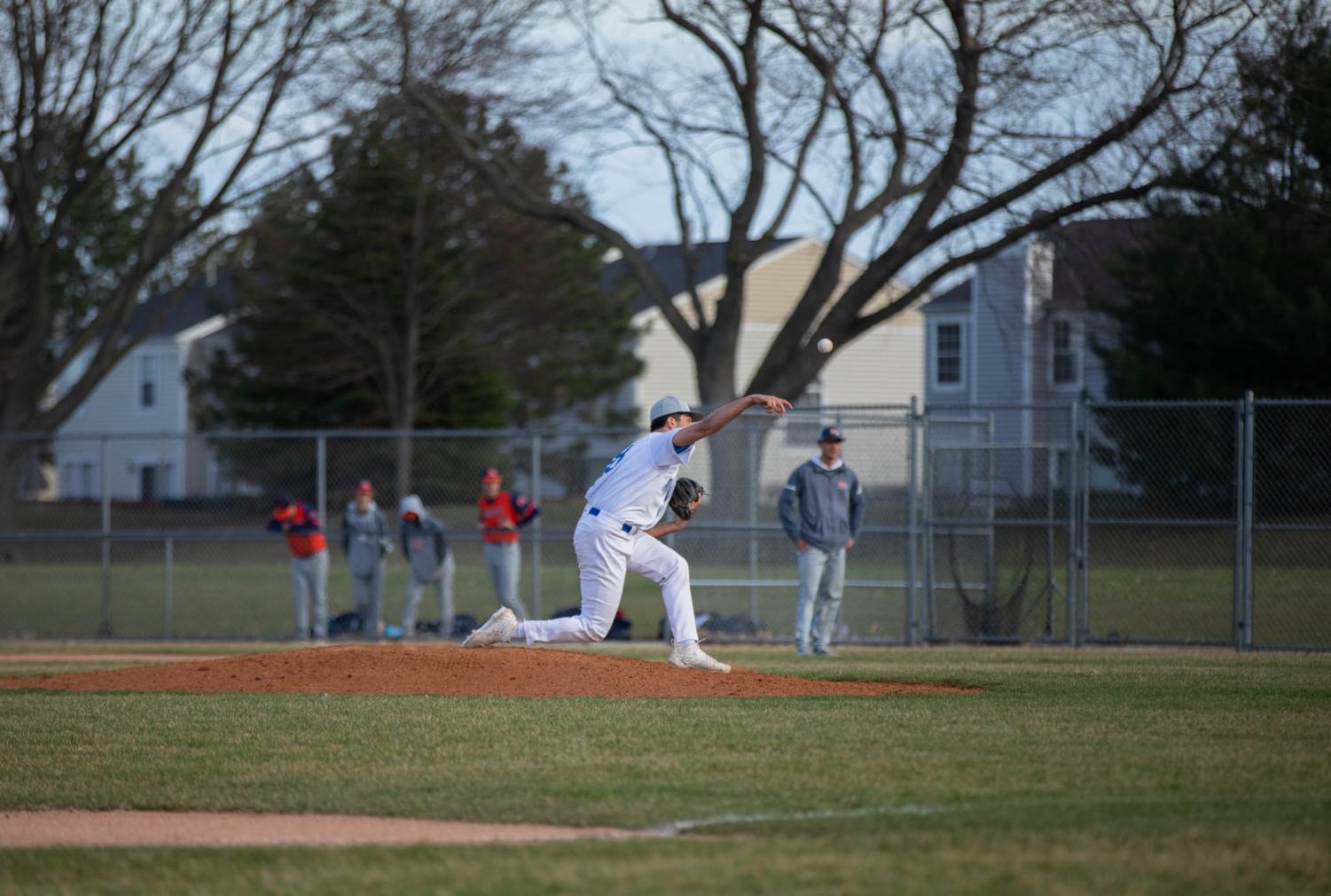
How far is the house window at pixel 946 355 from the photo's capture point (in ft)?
125

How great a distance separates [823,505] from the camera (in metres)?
14.3

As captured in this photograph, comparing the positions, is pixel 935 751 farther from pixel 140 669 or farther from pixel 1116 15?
pixel 1116 15

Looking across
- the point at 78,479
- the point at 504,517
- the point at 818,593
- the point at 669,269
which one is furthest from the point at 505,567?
the point at 78,479

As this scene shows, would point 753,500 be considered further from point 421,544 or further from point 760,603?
point 421,544

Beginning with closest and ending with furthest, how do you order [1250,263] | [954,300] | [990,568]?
[990,568]
[1250,263]
[954,300]

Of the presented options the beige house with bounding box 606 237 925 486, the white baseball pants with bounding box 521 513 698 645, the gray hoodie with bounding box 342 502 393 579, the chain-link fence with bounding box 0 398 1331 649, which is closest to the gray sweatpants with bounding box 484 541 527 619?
the chain-link fence with bounding box 0 398 1331 649

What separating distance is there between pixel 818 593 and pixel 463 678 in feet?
17.5

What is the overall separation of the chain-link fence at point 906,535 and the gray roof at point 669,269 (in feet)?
38.2

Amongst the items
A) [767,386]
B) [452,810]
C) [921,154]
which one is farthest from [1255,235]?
[452,810]

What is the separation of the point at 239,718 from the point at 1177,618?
11884mm

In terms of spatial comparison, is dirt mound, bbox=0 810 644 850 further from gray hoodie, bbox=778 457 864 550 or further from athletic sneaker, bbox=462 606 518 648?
gray hoodie, bbox=778 457 864 550

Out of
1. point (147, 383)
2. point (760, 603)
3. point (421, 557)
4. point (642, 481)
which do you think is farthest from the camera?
point (147, 383)

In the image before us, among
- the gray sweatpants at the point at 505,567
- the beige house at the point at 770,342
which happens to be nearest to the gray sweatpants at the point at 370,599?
the gray sweatpants at the point at 505,567

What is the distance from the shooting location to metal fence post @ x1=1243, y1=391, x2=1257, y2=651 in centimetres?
1417
